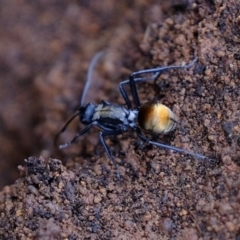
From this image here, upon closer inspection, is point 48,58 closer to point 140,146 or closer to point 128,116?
point 128,116

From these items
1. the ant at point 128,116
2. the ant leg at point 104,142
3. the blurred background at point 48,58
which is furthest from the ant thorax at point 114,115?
the blurred background at point 48,58

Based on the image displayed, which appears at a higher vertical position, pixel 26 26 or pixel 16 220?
pixel 26 26

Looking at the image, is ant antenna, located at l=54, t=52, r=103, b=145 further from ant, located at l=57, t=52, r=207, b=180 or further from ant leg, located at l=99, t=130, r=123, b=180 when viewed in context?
ant leg, located at l=99, t=130, r=123, b=180

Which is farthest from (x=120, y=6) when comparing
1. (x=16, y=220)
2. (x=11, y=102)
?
(x=16, y=220)

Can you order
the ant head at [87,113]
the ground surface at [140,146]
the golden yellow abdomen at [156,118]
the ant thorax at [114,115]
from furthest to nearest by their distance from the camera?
the ant head at [87,113] < the ant thorax at [114,115] < the golden yellow abdomen at [156,118] < the ground surface at [140,146]

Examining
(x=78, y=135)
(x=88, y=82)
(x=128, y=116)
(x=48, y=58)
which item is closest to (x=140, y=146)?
(x=128, y=116)

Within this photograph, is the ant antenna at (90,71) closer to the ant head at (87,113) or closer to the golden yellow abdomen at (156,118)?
the ant head at (87,113)

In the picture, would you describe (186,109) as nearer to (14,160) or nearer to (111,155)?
(111,155)
